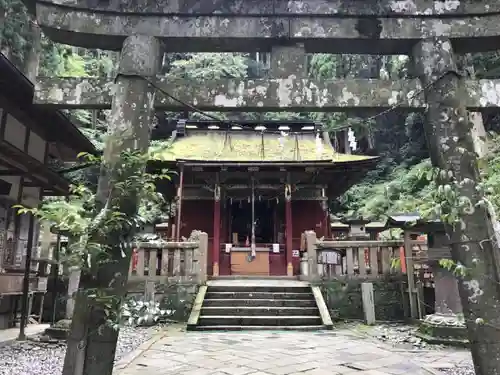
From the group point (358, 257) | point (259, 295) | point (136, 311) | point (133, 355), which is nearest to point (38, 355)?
point (133, 355)

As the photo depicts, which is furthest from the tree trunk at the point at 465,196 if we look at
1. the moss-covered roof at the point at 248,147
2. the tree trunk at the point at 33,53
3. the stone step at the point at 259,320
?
the moss-covered roof at the point at 248,147

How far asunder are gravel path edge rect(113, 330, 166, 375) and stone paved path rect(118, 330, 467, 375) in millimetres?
54

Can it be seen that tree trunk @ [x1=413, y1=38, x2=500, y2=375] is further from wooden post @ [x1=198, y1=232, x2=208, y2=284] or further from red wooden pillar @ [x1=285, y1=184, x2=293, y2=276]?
red wooden pillar @ [x1=285, y1=184, x2=293, y2=276]

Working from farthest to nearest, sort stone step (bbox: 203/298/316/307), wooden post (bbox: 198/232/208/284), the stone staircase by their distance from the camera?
1. wooden post (bbox: 198/232/208/284)
2. stone step (bbox: 203/298/316/307)
3. the stone staircase

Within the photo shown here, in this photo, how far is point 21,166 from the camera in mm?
7945

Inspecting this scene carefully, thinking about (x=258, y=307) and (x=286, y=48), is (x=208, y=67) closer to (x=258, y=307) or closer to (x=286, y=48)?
(x=258, y=307)

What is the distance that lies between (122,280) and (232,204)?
1404 centimetres

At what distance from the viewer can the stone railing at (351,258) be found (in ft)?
37.3

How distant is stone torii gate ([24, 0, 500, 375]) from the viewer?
4.78 meters

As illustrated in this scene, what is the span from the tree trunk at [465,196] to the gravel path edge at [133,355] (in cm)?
428

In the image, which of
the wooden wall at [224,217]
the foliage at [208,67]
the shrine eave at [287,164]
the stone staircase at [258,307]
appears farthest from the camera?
the foliage at [208,67]

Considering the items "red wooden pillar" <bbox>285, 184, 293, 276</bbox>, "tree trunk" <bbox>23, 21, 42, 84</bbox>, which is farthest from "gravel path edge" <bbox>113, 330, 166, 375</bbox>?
"red wooden pillar" <bbox>285, 184, 293, 276</bbox>

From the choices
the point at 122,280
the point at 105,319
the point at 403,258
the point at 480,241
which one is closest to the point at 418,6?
the point at 480,241

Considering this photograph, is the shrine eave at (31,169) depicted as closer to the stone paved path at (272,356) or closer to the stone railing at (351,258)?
the stone paved path at (272,356)
